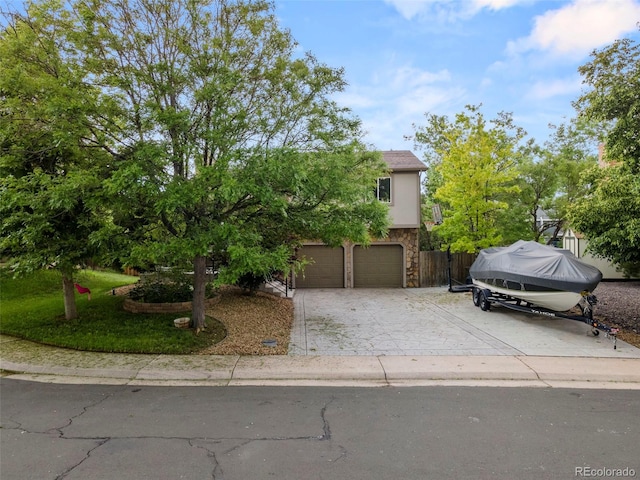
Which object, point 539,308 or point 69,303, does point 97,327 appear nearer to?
point 69,303

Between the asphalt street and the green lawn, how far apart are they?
1.79m

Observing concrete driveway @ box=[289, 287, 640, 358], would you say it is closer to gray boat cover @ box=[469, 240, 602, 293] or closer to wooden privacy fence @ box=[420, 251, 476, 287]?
gray boat cover @ box=[469, 240, 602, 293]

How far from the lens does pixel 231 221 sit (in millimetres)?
7266

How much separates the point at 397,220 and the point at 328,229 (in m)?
10.7

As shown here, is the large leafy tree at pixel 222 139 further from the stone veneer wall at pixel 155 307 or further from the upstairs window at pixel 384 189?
the upstairs window at pixel 384 189

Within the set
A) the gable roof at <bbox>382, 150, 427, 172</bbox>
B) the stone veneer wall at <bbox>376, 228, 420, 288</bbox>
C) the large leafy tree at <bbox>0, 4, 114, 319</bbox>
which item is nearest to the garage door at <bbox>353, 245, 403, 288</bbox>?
the stone veneer wall at <bbox>376, 228, 420, 288</bbox>

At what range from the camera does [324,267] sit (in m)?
18.1

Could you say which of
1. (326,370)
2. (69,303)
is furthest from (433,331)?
(69,303)

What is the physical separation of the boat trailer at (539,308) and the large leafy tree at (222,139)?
5.07 m

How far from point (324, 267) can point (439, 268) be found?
17.9 ft

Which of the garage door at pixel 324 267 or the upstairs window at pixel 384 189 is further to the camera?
the garage door at pixel 324 267

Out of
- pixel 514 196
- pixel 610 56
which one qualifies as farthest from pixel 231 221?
pixel 514 196
